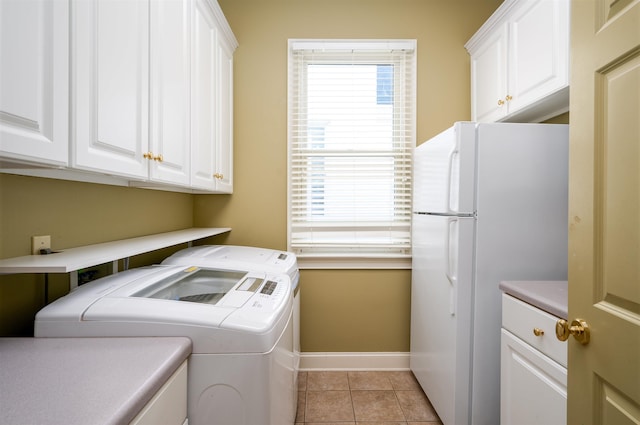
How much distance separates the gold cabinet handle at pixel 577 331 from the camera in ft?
2.37

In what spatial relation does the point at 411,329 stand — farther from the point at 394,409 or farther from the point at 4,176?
the point at 4,176

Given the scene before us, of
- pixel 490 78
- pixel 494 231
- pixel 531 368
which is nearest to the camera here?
pixel 531 368

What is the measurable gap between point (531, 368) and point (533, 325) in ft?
0.54

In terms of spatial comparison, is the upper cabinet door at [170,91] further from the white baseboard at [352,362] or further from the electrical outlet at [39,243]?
the white baseboard at [352,362]

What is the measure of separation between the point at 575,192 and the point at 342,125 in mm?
1651

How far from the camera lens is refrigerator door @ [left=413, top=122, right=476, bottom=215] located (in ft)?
4.67

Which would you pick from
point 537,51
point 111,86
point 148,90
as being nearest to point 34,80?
point 111,86

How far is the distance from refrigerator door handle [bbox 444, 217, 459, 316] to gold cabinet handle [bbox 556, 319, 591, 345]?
0.67m

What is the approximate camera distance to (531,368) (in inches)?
41.9

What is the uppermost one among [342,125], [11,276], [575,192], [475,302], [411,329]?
[342,125]

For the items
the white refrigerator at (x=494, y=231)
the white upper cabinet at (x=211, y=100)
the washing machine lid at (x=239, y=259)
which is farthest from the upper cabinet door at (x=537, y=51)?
the white upper cabinet at (x=211, y=100)

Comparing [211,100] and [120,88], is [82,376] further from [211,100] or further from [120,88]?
[211,100]

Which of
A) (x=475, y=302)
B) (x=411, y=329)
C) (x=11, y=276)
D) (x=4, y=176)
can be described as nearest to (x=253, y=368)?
(x=11, y=276)

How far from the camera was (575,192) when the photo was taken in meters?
0.77
